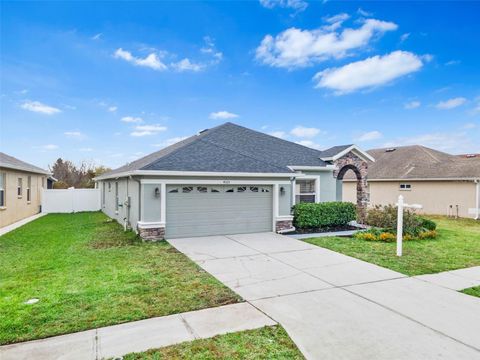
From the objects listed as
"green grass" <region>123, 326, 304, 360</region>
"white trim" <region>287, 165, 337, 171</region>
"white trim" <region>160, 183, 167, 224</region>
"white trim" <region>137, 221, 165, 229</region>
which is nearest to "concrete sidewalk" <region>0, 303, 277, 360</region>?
"green grass" <region>123, 326, 304, 360</region>

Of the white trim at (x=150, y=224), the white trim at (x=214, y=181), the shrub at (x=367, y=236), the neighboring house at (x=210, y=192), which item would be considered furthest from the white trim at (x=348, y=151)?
the white trim at (x=150, y=224)

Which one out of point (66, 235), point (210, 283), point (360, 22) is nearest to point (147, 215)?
point (66, 235)

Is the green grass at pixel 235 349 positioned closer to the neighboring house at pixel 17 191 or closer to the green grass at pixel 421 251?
the green grass at pixel 421 251

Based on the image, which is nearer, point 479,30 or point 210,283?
point 210,283

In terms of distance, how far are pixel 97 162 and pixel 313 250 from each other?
125 feet

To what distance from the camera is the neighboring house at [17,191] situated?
45.3 feet

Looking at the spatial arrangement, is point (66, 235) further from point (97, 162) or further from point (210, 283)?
point (97, 162)

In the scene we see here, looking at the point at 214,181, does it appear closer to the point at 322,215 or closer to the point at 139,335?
the point at 322,215

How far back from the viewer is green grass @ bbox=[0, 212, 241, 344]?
180 inches

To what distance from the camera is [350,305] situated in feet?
16.9

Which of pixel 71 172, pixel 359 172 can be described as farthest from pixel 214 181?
pixel 71 172

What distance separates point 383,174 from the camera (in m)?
22.6

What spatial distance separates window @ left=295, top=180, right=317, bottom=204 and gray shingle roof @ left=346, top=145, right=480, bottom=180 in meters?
9.23

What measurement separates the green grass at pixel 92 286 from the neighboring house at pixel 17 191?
191 inches
